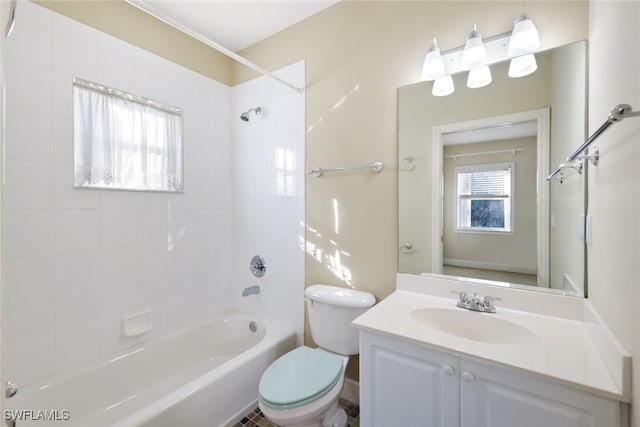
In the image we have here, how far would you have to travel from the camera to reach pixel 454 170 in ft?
5.10

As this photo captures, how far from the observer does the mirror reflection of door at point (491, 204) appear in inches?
53.6

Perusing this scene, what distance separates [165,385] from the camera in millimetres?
1925

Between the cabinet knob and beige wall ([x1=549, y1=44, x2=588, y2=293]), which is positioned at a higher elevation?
beige wall ([x1=549, y1=44, x2=588, y2=293])

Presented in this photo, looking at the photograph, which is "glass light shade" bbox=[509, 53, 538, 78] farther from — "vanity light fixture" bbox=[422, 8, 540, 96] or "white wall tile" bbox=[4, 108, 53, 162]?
"white wall tile" bbox=[4, 108, 53, 162]

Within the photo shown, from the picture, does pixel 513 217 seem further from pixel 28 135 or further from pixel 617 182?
pixel 28 135

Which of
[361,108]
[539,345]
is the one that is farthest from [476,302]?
[361,108]

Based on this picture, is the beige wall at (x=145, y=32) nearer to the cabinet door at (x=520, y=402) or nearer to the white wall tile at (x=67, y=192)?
the white wall tile at (x=67, y=192)

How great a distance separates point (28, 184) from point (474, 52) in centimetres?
230

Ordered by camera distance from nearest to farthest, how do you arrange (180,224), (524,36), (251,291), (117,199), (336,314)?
(524,36)
(336,314)
(117,199)
(180,224)
(251,291)

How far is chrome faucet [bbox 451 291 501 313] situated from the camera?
1.33 meters

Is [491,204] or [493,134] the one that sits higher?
[493,134]

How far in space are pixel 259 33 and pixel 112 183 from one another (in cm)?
152

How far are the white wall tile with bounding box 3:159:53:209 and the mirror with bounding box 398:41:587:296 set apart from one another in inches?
75.4

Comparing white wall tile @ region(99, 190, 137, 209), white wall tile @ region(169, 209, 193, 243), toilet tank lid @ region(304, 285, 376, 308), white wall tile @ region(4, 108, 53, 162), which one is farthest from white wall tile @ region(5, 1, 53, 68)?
toilet tank lid @ region(304, 285, 376, 308)
